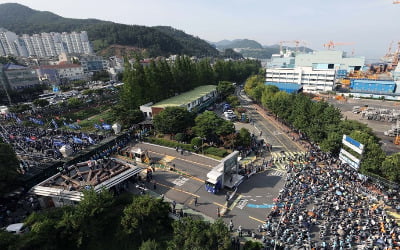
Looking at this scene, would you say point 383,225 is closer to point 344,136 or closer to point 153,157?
point 344,136

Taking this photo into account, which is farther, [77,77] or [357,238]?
[77,77]

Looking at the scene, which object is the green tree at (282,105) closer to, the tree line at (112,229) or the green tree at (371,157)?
the green tree at (371,157)

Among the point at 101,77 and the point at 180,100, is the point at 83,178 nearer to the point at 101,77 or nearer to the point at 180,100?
the point at 180,100

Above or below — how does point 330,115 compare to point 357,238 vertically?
above

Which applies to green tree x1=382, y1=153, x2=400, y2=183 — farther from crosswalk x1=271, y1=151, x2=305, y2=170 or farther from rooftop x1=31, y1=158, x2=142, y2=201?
rooftop x1=31, y1=158, x2=142, y2=201

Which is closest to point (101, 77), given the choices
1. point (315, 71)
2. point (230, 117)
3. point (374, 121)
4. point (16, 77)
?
point (16, 77)

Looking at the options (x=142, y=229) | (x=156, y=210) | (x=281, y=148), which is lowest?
(x=281, y=148)

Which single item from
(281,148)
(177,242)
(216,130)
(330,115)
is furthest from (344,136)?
(177,242)
